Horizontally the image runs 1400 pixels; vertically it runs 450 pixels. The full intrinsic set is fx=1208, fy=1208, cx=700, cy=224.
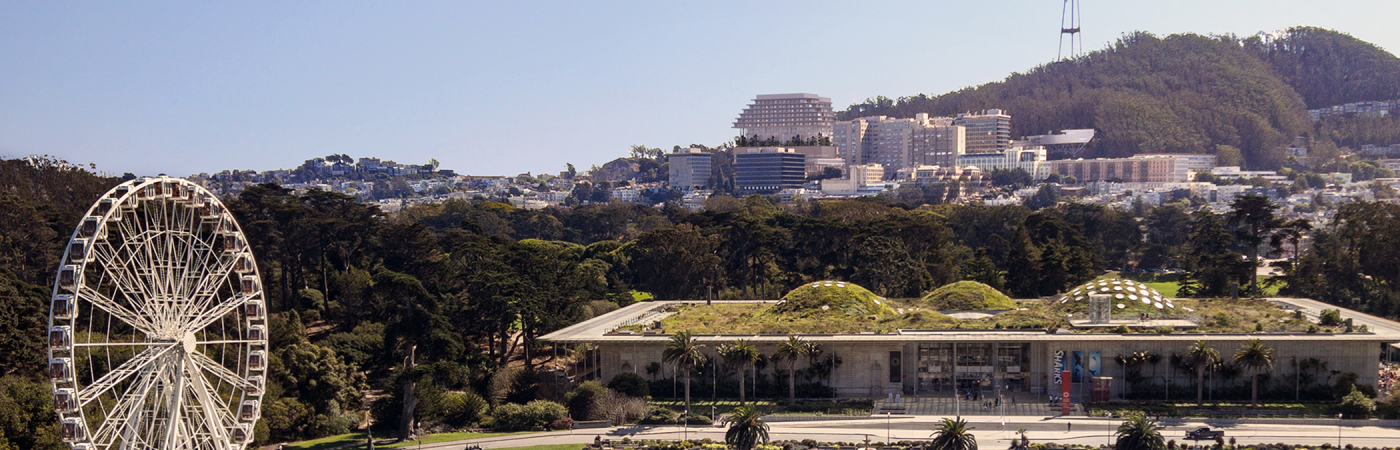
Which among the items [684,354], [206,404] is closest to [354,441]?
[206,404]

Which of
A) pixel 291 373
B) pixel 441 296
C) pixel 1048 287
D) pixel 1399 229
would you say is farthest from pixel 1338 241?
pixel 291 373

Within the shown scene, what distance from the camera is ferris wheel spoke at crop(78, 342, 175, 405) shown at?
112 feet

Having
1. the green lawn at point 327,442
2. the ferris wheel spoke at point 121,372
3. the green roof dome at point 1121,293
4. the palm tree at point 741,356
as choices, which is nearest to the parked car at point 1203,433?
the green roof dome at point 1121,293

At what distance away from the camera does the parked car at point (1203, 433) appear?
44.2 meters

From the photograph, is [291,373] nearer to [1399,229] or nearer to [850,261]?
[850,261]

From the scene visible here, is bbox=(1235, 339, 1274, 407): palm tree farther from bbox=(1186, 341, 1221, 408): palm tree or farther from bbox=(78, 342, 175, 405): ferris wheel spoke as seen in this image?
bbox=(78, 342, 175, 405): ferris wheel spoke

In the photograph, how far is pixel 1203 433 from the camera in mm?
44906

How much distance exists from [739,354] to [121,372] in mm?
25056

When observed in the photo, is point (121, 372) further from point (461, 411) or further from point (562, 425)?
point (562, 425)

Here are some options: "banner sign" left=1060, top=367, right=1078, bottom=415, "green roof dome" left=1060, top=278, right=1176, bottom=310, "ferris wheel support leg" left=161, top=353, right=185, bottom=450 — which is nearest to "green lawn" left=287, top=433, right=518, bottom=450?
"ferris wheel support leg" left=161, top=353, right=185, bottom=450

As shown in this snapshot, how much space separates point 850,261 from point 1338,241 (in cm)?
3659

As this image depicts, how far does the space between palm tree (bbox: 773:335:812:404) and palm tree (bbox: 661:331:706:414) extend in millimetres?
3516

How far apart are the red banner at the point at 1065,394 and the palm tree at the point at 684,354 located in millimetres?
15130

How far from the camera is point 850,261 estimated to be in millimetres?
88438
